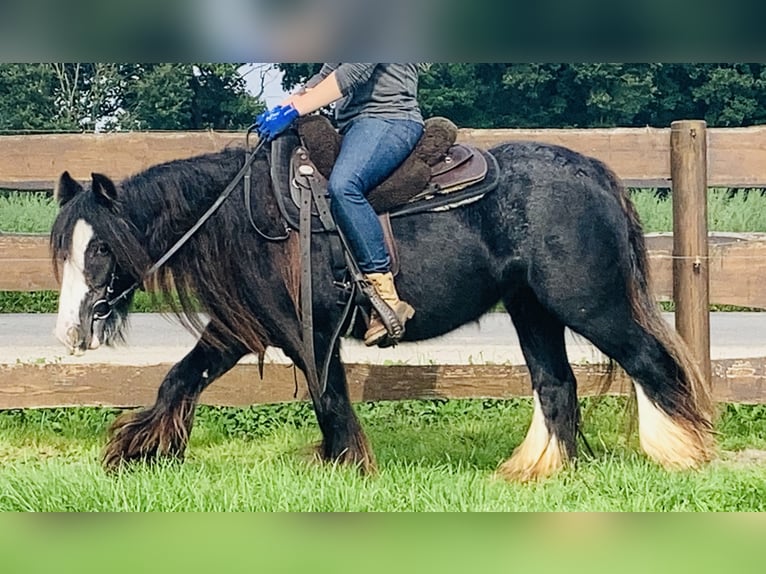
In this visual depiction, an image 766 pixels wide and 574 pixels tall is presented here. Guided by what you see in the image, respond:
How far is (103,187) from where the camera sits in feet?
13.5

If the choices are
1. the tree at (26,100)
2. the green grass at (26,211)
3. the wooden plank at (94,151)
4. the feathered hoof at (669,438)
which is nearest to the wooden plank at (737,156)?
the feathered hoof at (669,438)

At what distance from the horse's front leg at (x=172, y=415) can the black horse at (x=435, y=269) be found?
178 mm

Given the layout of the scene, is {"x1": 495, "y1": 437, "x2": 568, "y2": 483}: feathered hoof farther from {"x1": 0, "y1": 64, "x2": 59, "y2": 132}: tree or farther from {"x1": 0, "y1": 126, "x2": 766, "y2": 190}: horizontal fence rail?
{"x1": 0, "y1": 64, "x2": 59, "y2": 132}: tree

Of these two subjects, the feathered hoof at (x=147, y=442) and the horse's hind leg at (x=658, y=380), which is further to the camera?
the feathered hoof at (x=147, y=442)

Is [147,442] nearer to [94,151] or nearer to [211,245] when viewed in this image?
[211,245]

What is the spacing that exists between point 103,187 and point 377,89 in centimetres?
130

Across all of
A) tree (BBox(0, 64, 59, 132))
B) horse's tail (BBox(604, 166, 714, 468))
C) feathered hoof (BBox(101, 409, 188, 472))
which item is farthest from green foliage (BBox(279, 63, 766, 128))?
feathered hoof (BBox(101, 409, 188, 472))

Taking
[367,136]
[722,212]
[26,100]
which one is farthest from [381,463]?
[26,100]

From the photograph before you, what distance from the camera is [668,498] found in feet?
13.3

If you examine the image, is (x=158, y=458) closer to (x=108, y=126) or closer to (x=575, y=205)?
(x=108, y=126)

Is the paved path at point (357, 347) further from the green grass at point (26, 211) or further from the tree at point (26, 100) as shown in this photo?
the tree at point (26, 100)

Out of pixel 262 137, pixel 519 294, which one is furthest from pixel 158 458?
pixel 519 294

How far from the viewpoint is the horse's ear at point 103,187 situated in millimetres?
4082
